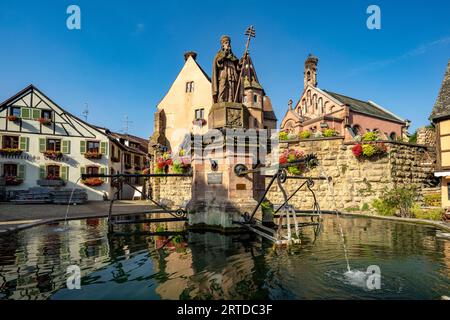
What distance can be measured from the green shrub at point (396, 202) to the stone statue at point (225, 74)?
10225mm

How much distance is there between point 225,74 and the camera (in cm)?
855

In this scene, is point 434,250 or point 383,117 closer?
point 434,250

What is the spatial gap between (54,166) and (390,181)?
3105 cm

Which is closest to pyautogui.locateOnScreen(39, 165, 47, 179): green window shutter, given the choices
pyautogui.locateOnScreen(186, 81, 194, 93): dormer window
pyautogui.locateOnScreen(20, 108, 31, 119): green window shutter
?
pyautogui.locateOnScreen(20, 108, 31, 119): green window shutter

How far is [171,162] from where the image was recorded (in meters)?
22.5

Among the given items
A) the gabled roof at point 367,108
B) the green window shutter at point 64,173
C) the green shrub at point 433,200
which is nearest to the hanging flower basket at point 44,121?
the green window shutter at point 64,173

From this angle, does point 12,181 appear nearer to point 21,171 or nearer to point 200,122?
point 21,171

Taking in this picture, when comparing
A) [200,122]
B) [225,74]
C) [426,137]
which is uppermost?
[200,122]

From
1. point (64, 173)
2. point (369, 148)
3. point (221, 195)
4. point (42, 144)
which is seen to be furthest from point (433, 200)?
point (42, 144)

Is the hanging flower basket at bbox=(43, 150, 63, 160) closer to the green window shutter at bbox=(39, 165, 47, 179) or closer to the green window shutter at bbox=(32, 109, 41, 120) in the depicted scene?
the green window shutter at bbox=(39, 165, 47, 179)

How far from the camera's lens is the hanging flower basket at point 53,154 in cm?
2812

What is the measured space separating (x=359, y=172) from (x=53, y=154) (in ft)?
95.5

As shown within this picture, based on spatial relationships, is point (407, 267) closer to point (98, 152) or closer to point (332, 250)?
point (332, 250)
